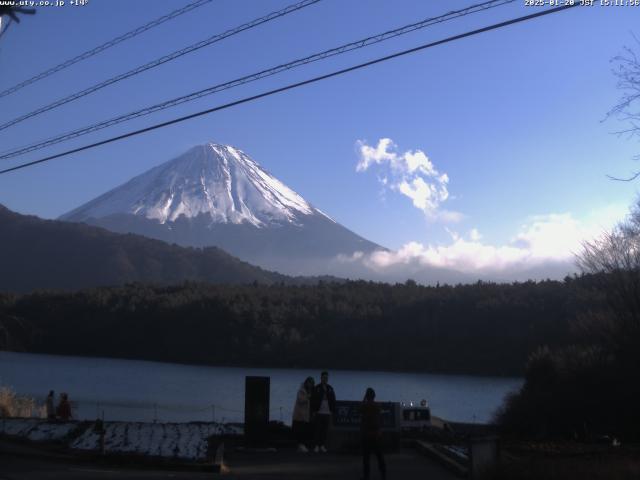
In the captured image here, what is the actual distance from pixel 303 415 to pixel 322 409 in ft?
3.09

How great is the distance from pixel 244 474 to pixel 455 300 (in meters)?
81.3

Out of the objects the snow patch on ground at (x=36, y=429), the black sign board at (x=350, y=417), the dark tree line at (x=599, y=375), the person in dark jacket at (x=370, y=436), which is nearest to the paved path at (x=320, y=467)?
the black sign board at (x=350, y=417)

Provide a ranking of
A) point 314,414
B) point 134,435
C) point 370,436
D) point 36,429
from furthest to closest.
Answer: point 36,429, point 134,435, point 314,414, point 370,436

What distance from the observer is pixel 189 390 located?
5291 centimetres

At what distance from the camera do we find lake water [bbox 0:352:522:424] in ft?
130

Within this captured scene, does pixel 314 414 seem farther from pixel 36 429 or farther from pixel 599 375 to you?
pixel 599 375

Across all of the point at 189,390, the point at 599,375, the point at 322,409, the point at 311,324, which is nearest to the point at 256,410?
the point at 322,409

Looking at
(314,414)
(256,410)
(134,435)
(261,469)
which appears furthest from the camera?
(134,435)

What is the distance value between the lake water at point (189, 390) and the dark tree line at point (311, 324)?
219 inches

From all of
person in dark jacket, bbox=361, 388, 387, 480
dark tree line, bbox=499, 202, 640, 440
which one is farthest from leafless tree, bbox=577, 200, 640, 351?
person in dark jacket, bbox=361, 388, 387, 480

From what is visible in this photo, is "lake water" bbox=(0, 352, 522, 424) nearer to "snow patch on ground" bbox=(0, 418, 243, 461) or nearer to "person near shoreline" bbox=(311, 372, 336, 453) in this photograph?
"snow patch on ground" bbox=(0, 418, 243, 461)

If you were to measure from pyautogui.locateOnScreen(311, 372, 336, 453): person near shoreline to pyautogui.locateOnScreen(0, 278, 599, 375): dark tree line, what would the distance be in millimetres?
57753

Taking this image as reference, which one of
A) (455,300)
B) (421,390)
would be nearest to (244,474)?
(421,390)

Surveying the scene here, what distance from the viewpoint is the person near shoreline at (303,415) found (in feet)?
53.7
